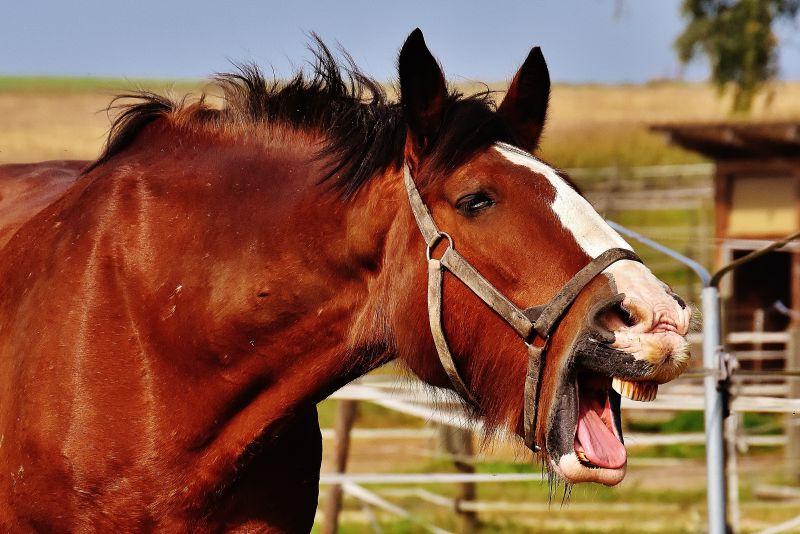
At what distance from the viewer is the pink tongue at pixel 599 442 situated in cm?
284

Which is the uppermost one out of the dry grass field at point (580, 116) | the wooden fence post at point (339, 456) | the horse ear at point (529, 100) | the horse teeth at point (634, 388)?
the horse ear at point (529, 100)

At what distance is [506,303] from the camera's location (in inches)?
115

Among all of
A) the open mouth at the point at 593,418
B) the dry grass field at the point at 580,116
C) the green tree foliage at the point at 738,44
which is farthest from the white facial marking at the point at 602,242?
the dry grass field at the point at 580,116

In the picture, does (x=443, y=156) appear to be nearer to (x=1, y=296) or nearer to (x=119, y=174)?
(x=119, y=174)

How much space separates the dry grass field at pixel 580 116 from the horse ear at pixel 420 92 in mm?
27585

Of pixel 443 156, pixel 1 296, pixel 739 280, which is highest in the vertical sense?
pixel 443 156

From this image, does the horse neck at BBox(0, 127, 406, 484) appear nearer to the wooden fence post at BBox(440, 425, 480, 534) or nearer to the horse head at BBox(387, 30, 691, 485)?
the horse head at BBox(387, 30, 691, 485)

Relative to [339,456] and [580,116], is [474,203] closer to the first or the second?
[339,456]

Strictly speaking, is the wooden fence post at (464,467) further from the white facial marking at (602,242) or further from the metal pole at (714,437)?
the white facial marking at (602,242)

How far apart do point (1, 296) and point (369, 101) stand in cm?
140

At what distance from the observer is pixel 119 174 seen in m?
3.59

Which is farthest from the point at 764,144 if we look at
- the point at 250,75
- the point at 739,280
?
the point at 250,75

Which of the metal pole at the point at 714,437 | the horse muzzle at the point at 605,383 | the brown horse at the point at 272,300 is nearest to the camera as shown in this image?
the horse muzzle at the point at 605,383

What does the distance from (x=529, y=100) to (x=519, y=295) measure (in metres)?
0.75
